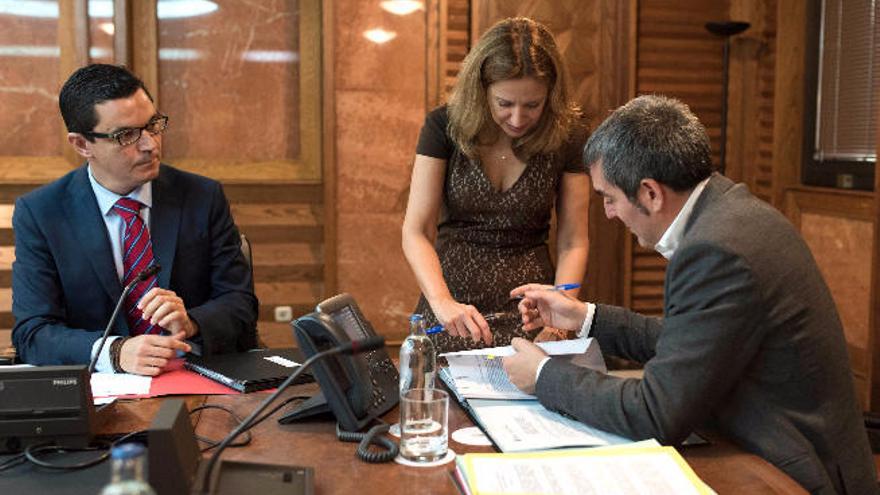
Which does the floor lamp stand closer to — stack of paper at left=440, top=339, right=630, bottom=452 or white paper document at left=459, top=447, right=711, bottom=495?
stack of paper at left=440, top=339, right=630, bottom=452

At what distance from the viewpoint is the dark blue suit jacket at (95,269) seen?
2197 millimetres

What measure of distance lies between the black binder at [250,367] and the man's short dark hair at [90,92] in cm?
68

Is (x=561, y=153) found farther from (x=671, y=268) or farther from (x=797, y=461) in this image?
(x=797, y=461)

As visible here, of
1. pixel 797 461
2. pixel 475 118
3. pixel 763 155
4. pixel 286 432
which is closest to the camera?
pixel 797 461

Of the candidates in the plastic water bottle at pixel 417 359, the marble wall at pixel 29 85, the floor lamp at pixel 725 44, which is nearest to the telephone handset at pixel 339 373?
the plastic water bottle at pixel 417 359

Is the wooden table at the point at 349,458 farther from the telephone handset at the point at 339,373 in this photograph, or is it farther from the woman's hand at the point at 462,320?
the woman's hand at the point at 462,320

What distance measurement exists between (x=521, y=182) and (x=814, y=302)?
106cm

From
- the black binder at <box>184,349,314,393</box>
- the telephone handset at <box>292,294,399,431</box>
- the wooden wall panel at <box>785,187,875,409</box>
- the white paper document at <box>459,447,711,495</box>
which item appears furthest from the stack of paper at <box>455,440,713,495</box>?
the wooden wall panel at <box>785,187,875,409</box>

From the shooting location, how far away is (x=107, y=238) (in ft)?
7.48

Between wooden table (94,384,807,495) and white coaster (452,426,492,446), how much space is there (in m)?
0.02

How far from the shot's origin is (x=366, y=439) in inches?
60.3

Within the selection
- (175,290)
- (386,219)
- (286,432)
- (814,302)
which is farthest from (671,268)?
(386,219)

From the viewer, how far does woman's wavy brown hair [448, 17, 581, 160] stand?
233cm

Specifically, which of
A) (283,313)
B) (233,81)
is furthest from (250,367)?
(233,81)
